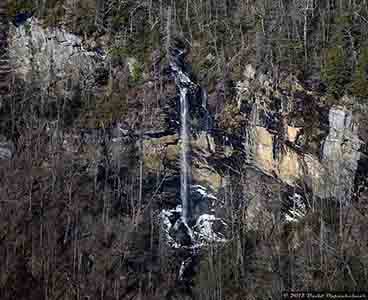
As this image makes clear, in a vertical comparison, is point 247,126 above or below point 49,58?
below

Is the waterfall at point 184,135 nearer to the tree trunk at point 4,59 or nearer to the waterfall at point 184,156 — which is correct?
the waterfall at point 184,156

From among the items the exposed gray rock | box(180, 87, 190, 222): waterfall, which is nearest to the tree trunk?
box(180, 87, 190, 222): waterfall

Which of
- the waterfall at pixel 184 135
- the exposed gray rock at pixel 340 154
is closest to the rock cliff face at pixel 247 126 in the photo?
the exposed gray rock at pixel 340 154

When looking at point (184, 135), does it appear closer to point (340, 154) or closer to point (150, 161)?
point (150, 161)

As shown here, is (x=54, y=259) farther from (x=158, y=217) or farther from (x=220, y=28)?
(x=220, y=28)

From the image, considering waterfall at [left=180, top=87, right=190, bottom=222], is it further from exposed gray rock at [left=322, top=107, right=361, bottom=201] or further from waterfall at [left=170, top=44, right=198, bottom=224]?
exposed gray rock at [left=322, top=107, right=361, bottom=201]

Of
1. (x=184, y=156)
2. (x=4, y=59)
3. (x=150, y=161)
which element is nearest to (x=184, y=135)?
(x=184, y=156)

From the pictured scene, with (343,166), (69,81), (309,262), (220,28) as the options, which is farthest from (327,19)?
(69,81)
